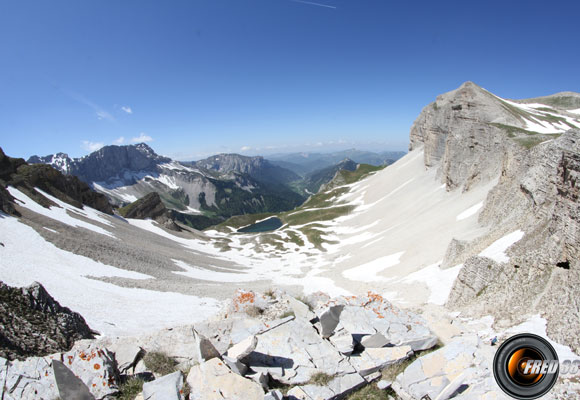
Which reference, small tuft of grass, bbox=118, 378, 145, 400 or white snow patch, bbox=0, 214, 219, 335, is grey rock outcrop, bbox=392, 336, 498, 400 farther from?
white snow patch, bbox=0, 214, 219, 335

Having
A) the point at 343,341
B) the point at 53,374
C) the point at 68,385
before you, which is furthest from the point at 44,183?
the point at 343,341

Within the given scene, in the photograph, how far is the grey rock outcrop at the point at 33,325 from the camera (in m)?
9.05

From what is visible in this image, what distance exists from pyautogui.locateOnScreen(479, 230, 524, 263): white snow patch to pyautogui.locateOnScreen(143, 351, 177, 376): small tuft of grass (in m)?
21.7

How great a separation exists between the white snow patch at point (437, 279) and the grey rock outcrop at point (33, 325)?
2482 centimetres

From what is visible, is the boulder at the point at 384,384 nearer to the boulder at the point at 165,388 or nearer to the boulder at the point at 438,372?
the boulder at the point at 438,372

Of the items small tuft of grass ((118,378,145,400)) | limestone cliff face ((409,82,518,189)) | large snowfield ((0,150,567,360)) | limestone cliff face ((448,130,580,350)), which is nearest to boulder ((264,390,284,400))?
small tuft of grass ((118,378,145,400))

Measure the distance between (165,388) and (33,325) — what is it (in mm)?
7489

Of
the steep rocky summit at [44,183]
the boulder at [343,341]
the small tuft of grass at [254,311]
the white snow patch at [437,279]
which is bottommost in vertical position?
the white snow patch at [437,279]

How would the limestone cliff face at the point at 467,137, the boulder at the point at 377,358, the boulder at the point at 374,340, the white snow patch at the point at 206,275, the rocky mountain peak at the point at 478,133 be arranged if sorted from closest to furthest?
the boulder at the point at 377,358 < the boulder at the point at 374,340 < the white snow patch at the point at 206,275 < the rocky mountain peak at the point at 478,133 < the limestone cliff face at the point at 467,137

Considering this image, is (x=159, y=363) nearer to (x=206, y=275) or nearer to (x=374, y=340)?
(x=374, y=340)

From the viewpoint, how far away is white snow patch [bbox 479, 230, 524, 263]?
760 inches

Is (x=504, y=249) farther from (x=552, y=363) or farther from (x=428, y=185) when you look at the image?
(x=428, y=185)

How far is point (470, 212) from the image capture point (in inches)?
1702

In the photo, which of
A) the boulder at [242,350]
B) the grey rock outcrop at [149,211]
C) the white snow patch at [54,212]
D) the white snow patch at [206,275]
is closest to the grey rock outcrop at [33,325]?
the boulder at [242,350]
